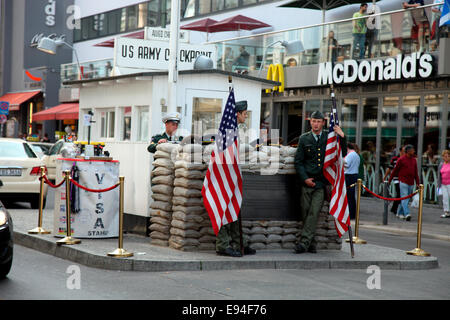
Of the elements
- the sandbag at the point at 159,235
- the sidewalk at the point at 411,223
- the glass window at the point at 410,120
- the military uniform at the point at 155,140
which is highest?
the glass window at the point at 410,120

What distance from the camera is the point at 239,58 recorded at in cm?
2661

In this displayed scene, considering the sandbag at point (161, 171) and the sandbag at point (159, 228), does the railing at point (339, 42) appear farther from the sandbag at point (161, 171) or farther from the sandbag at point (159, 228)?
the sandbag at point (159, 228)

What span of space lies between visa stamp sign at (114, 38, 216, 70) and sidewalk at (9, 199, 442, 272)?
16.7 feet

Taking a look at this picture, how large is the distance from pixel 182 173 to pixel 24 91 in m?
45.3

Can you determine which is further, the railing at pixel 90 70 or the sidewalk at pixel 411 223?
the railing at pixel 90 70

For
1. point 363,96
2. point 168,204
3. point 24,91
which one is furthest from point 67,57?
point 168,204

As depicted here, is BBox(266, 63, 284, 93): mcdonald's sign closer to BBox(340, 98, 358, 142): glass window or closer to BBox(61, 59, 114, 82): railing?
BBox(340, 98, 358, 142): glass window

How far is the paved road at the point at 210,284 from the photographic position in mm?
7441

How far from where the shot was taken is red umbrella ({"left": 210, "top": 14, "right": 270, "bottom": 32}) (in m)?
30.7

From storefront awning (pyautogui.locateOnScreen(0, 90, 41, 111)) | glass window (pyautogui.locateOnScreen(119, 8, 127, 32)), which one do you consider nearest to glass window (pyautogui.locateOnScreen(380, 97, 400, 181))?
glass window (pyautogui.locateOnScreen(119, 8, 127, 32))

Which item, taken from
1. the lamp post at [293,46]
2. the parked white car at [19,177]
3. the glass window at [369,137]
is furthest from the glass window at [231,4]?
the parked white car at [19,177]

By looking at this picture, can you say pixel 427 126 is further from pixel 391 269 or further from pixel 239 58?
pixel 391 269

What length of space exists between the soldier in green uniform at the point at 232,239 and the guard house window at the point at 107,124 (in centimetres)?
424
